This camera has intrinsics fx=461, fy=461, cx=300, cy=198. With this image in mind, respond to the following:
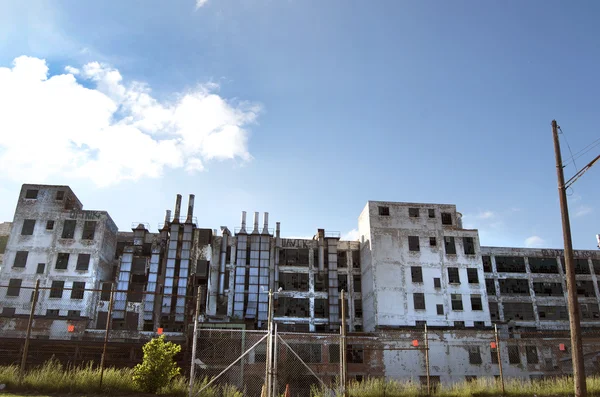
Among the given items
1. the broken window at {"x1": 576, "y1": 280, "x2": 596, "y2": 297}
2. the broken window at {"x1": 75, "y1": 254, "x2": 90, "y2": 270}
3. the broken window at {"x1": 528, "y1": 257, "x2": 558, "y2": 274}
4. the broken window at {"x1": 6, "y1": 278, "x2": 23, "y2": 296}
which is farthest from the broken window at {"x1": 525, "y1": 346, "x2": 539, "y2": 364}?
the broken window at {"x1": 6, "y1": 278, "x2": 23, "y2": 296}

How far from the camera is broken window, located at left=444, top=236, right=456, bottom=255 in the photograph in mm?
52625

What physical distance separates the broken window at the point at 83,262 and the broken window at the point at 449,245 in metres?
39.7

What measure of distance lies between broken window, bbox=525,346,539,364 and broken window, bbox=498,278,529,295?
14730 mm

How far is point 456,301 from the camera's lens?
166 ft

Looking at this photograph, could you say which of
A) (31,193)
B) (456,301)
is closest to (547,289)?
(456,301)

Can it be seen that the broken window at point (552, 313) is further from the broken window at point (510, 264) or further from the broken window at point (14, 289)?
the broken window at point (14, 289)

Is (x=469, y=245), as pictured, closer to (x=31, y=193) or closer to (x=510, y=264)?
(x=510, y=264)

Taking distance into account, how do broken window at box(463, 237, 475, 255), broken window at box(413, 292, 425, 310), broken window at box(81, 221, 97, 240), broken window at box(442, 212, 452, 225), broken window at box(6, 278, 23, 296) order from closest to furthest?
1. broken window at box(6, 278, 23, 296)
2. broken window at box(413, 292, 425, 310)
3. broken window at box(81, 221, 97, 240)
4. broken window at box(463, 237, 475, 255)
5. broken window at box(442, 212, 452, 225)

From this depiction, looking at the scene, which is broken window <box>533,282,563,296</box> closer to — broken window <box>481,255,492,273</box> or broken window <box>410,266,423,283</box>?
broken window <box>481,255,492,273</box>

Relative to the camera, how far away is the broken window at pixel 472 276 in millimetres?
51812

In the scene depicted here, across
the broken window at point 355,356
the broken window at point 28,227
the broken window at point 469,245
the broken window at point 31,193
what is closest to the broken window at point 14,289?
the broken window at point 28,227

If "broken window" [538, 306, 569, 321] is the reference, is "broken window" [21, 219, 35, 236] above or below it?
above

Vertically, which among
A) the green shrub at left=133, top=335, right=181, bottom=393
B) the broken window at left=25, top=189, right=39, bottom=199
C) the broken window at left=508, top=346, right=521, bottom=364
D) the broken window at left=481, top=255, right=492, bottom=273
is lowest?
the green shrub at left=133, top=335, right=181, bottom=393

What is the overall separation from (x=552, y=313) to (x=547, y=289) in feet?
9.94
